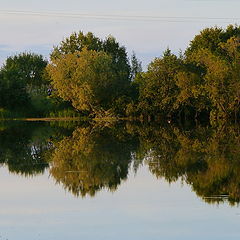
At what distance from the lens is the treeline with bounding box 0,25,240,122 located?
5959 cm

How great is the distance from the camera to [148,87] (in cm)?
6244

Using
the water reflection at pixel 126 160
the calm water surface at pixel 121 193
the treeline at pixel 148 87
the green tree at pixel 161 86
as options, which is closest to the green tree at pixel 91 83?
the treeline at pixel 148 87

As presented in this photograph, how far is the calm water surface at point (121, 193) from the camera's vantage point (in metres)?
12.7

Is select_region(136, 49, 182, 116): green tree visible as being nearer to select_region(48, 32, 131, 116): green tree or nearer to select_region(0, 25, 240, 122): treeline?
select_region(0, 25, 240, 122): treeline

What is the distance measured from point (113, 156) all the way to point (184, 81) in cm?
3464

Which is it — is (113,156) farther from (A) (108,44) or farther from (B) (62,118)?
(A) (108,44)

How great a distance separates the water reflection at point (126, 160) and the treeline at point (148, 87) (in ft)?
75.7

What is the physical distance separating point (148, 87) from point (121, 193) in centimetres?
4587

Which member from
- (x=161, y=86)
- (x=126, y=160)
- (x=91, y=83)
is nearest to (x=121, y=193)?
(x=126, y=160)

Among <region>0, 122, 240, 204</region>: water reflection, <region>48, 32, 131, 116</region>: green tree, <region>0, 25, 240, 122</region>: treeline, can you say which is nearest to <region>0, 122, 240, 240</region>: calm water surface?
<region>0, 122, 240, 204</region>: water reflection

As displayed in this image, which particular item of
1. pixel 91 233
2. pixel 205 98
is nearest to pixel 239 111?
pixel 205 98

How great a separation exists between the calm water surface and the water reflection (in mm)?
33

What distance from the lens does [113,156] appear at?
26.3 m

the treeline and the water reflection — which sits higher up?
the treeline
